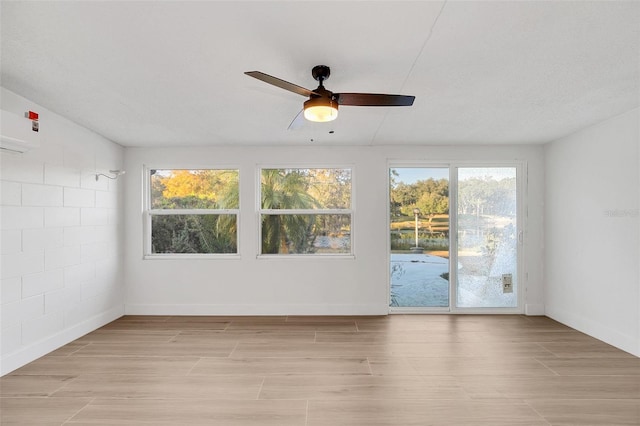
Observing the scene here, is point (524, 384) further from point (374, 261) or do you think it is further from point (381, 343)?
point (374, 261)

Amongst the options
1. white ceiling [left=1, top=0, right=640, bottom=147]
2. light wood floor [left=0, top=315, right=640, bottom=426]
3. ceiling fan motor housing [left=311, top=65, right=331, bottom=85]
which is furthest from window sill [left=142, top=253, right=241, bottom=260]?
ceiling fan motor housing [left=311, top=65, right=331, bottom=85]

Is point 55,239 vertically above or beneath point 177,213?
beneath

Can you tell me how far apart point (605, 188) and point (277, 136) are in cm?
361

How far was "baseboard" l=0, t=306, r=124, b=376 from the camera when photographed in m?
2.83

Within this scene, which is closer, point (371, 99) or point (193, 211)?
point (371, 99)

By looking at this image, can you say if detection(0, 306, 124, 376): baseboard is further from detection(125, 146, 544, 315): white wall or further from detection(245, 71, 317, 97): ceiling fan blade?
detection(245, 71, 317, 97): ceiling fan blade

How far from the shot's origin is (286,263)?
4.65m

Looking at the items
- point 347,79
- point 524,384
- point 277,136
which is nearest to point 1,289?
point 277,136

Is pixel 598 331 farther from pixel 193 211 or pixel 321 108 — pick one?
pixel 193 211

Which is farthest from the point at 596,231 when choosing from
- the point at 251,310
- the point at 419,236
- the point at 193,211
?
the point at 193,211

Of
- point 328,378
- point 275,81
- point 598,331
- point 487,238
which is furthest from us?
point 487,238

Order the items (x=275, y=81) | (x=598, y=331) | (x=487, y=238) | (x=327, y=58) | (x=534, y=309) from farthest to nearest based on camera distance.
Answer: (x=487, y=238) < (x=534, y=309) < (x=598, y=331) < (x=327, y=58) < (x=275, y=81)

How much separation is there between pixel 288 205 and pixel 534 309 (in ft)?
11.9

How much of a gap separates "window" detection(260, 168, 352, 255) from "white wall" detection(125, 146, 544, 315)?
154mm
